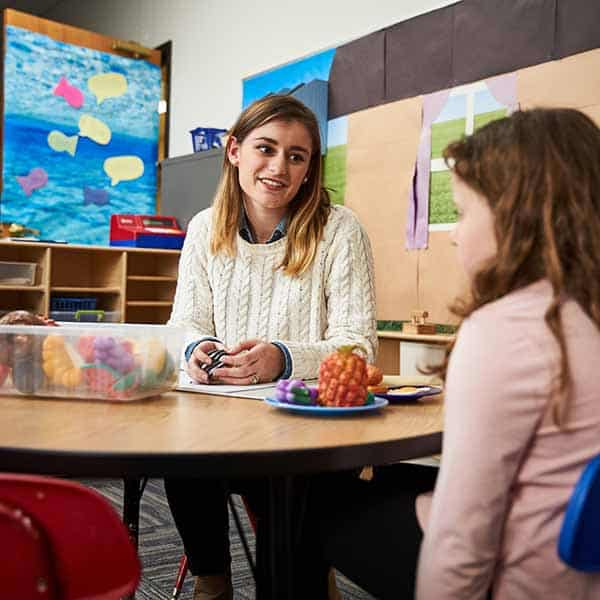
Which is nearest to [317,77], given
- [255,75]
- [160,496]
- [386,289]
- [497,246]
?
[255,75]

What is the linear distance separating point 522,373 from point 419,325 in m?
2.64

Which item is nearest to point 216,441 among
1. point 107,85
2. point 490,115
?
point 490,115

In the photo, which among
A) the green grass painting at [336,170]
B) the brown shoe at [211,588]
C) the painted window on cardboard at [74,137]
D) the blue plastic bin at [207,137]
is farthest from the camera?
the painted window on cardboard at [74,137]

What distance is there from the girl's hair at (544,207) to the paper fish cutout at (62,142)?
4.89 meters

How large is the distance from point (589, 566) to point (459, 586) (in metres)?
0.14

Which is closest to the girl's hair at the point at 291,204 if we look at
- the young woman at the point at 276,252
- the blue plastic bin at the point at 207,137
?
the young woman at the point at 276,252

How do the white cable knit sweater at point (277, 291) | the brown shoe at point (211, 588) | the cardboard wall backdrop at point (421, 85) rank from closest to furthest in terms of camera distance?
the brown shoe at point (211, 588)
the white cable knit sweater at point (277, 291)
the cardboard wall backdrop at point (421, 85)

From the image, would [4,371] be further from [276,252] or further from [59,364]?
[276,252]

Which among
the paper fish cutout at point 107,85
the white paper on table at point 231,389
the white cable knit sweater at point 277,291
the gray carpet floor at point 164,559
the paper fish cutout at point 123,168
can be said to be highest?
the paper fish cutout at point 107,85

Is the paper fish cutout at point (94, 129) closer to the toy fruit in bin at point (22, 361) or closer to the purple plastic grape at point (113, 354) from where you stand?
the toy fruit in bin at point (22, 361)

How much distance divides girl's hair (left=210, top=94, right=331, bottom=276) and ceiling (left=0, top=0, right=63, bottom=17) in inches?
233

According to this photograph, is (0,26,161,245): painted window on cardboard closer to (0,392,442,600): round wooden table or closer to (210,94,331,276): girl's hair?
(210,94,331,276): girl's hair

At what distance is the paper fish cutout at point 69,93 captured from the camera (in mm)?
5344

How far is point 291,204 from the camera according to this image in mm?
2008
